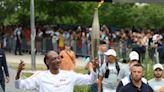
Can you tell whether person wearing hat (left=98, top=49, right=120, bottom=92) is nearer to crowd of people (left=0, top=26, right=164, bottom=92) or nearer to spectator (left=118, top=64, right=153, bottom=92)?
crowd of people (left=0, top=26, right=164, bottom=92)

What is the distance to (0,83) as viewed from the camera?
13.6 m

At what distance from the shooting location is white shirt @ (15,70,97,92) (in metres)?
7.92

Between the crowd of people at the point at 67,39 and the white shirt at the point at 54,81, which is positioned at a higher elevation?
the white shirt at the point at 54,81

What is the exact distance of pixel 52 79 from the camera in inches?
313

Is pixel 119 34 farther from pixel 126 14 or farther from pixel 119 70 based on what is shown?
pixel 119 70

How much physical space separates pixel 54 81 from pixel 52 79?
0.04 meters

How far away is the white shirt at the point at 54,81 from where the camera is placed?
7.92 m

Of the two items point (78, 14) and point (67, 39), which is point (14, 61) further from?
point (78, 14)

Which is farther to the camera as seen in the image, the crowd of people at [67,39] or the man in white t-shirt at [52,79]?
the crowd of people at [67,39]

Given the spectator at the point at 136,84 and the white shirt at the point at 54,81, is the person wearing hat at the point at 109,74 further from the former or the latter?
the spectator at the point at 136,84

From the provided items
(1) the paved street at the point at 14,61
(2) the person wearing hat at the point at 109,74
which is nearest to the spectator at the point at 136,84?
(2) the person wearing hat at the point at 109,74

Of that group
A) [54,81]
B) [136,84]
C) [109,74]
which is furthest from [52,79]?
[109,74]

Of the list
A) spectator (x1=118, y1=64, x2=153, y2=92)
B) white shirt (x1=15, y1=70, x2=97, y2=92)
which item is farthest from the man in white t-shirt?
spectator (x1=118, y1=64, x2=153, y2=92)

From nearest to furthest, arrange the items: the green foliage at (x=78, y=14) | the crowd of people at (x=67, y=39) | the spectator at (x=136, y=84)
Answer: the spectator at (x=136, y=84) < the crowd of people at (x=67, y=39) < the green foliage at (x=78, y=14)
